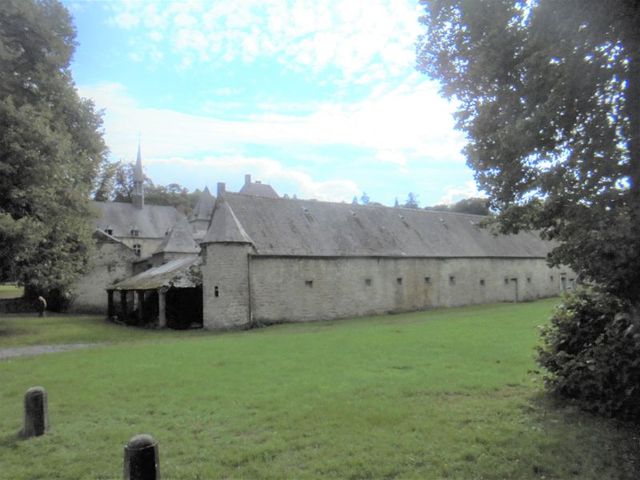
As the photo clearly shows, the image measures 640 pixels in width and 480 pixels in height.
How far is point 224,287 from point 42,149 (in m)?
10.3

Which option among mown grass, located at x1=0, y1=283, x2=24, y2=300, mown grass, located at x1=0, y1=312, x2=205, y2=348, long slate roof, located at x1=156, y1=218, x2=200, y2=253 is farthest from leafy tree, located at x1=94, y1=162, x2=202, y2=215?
mown grass, located at x1=0, y1=312, x2=205, y2=348

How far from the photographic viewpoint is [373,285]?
1194 inches

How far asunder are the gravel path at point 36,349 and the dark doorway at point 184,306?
8005mm

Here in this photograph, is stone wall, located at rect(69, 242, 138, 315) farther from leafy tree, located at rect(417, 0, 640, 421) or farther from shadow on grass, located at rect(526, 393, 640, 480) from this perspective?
shadow on grass, located at rect(526, 393, 640, 480)

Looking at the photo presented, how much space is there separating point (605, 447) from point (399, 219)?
99.0 feet

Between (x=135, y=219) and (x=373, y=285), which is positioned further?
(x=135, y=219)

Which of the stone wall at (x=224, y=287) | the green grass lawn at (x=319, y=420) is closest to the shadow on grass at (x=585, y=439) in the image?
the green grass lawn at (x=319, y=420)

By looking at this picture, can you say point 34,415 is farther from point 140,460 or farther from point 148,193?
point 148,193

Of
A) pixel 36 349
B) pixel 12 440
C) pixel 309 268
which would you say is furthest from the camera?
pixel 309 268

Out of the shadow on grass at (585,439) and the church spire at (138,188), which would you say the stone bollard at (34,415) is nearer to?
the shadow on grass at (585,439)

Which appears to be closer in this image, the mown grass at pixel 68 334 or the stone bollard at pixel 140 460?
the stone bollard at pixel 140 460

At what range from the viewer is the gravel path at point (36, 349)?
1652 centimetres

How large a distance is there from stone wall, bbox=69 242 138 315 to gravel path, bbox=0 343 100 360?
19.5 meters

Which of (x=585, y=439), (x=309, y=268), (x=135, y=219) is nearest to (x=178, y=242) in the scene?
(x=309, y=268)
